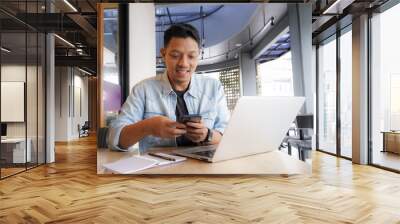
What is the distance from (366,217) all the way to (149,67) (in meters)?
2.17

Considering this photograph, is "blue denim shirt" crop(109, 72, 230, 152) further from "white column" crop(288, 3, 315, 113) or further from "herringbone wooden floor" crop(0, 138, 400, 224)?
"white column" crop(288, 3, 315, 113)

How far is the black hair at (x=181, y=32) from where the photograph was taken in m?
Answer: 2.94

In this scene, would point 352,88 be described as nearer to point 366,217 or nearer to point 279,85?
point 279,85

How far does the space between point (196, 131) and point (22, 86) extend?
5855 millimetres

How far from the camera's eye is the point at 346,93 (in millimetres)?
6605

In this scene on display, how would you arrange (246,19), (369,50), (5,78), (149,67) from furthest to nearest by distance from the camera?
(5,78)
(369,50)
(246,19)
(149,67)

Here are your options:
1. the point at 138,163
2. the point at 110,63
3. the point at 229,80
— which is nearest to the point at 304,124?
the point at 229,80

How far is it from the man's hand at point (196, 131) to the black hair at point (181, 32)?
1.08 m

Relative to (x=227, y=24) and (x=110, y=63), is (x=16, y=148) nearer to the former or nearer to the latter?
(x=110, y=63)

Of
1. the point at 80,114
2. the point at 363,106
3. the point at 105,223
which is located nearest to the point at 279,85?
the point at 105,223

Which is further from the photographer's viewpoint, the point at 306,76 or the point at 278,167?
the point at 306,76

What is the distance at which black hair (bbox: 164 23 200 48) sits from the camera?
2940 millimetres

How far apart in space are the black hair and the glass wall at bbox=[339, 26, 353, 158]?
427cm

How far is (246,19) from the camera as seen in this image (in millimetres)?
3260
